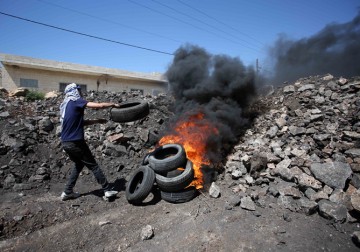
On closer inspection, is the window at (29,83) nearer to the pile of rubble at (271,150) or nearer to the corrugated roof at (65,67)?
the corrugated roof at (65,67)

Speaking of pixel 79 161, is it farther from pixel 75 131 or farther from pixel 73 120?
pixel 73 120

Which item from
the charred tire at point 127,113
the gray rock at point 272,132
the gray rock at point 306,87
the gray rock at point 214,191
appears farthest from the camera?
the gray rock at point 306,87

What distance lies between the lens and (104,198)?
521 cm

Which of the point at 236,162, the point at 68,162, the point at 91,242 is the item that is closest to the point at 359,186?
the point at 236,162

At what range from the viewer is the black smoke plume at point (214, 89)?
809cm

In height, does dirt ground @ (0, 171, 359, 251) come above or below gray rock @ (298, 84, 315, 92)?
below

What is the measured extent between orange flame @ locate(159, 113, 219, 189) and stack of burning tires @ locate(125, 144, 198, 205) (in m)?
0.52

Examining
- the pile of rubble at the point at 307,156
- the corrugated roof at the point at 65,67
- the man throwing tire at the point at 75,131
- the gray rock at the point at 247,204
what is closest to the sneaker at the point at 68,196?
the man throwing tire at the point at 75,131

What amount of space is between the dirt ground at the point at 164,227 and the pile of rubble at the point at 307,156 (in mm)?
308

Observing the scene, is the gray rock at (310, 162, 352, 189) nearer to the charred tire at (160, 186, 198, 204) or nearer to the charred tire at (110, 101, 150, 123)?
the charred tire at (160, 186, 198, 204)

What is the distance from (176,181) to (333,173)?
334 cm

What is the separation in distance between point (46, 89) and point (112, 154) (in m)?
16.6

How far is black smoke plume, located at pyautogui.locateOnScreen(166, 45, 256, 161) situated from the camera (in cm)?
809

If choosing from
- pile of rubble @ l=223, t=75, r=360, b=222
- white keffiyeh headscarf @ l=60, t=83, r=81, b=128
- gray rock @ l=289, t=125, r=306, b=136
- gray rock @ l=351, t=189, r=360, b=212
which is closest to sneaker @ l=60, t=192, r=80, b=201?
white keffiyeh headscarf @ l=60, t=83, r=81, b=128
